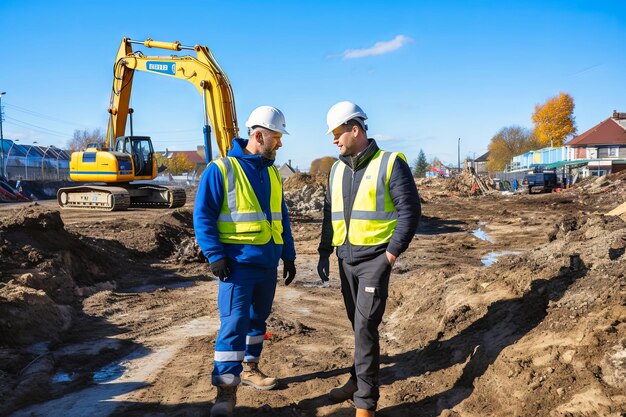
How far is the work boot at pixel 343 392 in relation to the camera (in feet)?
14.3

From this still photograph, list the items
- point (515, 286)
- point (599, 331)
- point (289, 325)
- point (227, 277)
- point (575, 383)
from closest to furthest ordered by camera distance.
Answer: point (575, 383) < point (599, 331) < point (227, 277) < point (515, 286) < point (289, 325)

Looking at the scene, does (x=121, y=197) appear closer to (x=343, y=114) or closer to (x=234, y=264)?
(x=234, y=264)

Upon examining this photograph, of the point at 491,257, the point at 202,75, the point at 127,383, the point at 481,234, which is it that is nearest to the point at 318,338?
the point at 127,383

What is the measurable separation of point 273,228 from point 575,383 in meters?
2.41

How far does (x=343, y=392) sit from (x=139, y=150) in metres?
15.9

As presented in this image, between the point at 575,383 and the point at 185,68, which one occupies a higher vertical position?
the point at 185,68

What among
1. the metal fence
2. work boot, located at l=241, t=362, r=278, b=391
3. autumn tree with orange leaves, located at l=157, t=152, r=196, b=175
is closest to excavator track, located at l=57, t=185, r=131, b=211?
work boot, located at l=241, t=362, r=278, b=391

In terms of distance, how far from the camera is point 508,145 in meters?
84.8

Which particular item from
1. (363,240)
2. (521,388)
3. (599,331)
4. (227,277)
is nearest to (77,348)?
(227,277)

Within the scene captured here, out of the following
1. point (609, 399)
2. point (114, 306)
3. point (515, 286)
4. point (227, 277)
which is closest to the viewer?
point (609, 399)

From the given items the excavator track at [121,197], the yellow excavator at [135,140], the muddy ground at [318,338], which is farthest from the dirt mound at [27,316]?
the excavator track at [121,197]

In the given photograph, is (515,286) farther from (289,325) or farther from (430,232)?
(430,232)

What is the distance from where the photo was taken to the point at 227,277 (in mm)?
4160

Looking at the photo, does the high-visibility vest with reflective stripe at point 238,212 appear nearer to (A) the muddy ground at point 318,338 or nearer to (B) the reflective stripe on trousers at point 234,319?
(B) the reflective stripe on trousers at point 234,319
